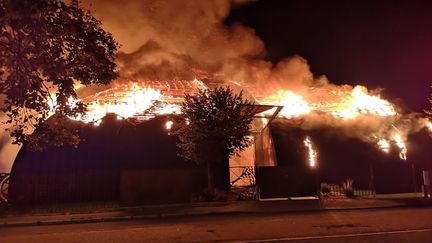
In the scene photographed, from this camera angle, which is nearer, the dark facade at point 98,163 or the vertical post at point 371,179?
the dark facade at point 98,163

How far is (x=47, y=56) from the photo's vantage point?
6.93 metres

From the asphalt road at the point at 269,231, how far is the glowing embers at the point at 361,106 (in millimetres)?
13418

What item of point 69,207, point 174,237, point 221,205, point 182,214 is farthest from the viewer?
point 69,207

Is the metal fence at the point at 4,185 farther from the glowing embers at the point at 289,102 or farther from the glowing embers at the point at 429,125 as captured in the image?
the glowing embers at the point at 429,125

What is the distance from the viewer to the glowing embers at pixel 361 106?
24.2 m

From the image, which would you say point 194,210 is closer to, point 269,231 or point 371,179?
point 269,231

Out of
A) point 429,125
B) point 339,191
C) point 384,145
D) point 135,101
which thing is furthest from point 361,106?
point 135,101

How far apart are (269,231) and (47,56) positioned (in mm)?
6577

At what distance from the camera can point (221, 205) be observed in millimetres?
15336

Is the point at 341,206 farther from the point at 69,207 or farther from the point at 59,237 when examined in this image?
the point at 69,207

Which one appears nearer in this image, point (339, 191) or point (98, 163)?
point (339, 191)

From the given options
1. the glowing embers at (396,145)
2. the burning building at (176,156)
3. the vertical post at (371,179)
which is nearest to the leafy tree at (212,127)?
the burning building at (176,156)

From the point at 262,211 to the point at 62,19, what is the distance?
32.5 ft

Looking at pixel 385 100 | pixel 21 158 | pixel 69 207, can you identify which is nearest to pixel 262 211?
pixel 69 207
